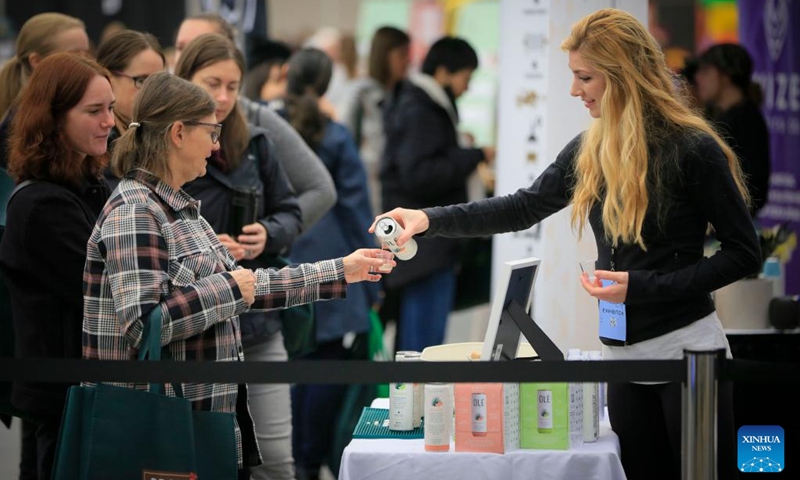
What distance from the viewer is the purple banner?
6578 mm

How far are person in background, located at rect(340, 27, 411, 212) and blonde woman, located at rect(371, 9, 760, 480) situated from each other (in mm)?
3856

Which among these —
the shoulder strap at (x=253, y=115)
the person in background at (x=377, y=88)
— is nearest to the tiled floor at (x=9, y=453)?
the shoulder strap at (x=253, y=115)

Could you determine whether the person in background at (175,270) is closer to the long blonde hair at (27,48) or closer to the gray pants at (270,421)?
the gray pants at (270,421)

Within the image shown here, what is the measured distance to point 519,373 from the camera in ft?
8.87

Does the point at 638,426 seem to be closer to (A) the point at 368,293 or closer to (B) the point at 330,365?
(B) the point at 330,365

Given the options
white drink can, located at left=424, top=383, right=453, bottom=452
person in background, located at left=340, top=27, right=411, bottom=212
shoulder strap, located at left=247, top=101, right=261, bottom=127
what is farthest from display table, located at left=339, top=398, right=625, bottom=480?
person in background, located at left=340, top=27, right=411, bottom=212

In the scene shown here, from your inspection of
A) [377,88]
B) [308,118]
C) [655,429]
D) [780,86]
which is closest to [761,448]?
[655,429]

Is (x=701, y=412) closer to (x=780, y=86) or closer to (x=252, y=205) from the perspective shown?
(x=252, y=205)

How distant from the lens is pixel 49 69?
127 inches

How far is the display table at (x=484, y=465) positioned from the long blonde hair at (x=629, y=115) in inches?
22.3

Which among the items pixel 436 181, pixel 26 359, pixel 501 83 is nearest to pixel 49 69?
pixel 26 359

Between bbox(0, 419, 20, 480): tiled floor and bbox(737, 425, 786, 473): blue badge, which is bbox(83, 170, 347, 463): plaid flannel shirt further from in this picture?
bbox(0, 419, 20, 480): tiled floor

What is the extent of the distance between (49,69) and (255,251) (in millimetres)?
931

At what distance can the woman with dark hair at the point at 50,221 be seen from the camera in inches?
119
